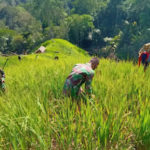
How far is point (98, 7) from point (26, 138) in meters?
46.0

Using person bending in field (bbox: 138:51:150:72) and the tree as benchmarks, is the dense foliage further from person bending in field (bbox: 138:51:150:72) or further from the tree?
person bending in field (bbox: 138:51:150:72)

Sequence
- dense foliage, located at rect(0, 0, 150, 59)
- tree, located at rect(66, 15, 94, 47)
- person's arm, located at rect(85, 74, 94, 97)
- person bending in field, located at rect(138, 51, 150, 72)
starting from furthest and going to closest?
tree, located at rect(66, 15, 94, 47)
dense foliage, located at rect(0, 0, 150, 59)
person bending in field, located at rect(138, 51, 150, 72)
person's arm, located at rect(85, 74, 94, 97)

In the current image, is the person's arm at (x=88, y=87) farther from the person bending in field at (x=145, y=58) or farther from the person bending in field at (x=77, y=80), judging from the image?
the person bending in field at (x=145, y=58)

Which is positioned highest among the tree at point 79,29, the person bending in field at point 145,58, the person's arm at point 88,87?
the tree at point 79,29

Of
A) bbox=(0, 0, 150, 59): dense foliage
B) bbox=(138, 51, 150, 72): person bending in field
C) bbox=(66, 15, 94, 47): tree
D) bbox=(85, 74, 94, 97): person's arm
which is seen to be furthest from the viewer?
bbox=(66, 15, 94, 47): tree

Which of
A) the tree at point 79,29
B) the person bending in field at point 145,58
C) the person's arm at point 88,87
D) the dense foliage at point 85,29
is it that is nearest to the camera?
the person's arm at point 88,87

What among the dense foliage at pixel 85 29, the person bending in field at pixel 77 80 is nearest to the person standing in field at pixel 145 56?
the person bending in field at pixel 77 80

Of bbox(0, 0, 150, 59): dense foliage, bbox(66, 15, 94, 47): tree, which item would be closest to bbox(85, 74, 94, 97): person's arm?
bbox(0, 0, 150, 59): dense foliage

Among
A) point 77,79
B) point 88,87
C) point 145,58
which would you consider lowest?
point 88,87

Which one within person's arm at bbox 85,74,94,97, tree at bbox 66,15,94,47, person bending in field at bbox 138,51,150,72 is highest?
tree at bbox 66,15,94,47

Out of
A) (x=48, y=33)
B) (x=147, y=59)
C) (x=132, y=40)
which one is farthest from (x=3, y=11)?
(x=147, y=59)

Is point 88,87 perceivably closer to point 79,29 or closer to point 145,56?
point 145,56

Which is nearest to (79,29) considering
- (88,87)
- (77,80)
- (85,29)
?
(85,29)

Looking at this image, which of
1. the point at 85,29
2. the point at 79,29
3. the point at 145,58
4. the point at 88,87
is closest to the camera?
the point at 88,87
